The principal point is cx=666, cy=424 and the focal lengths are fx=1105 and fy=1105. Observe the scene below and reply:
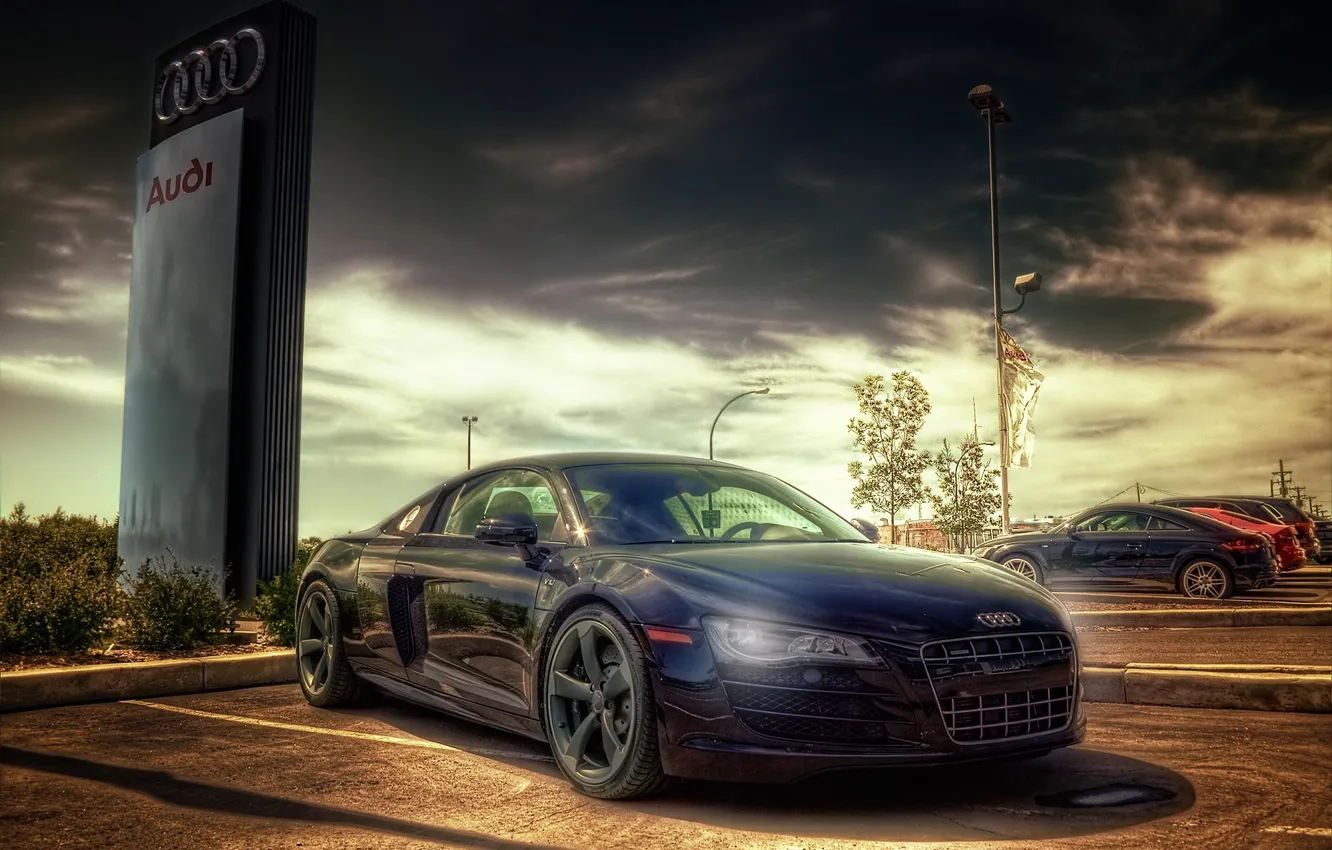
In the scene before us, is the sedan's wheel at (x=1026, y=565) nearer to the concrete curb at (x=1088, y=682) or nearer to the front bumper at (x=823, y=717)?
the concrete curb at (x=1088, y=682)

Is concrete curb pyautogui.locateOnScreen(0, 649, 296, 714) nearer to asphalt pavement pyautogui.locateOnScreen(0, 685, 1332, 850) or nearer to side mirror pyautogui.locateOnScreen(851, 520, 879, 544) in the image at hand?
asphalt pavement pyautogui.locateOnScreen(0, 685, 1332, 850)

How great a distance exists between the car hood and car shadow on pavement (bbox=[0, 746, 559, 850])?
116 cm

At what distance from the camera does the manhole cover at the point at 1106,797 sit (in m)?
4.11

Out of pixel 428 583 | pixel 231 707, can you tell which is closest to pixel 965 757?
pixel 428 583

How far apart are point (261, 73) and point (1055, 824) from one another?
1432cm

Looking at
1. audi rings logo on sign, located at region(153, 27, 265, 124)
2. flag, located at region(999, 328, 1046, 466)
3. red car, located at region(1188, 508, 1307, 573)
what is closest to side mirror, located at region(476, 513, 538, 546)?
audi rings logo on sign, located at region(153, 27, 265, 124)

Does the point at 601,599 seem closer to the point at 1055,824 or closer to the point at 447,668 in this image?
the point at 447,668

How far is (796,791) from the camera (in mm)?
4438

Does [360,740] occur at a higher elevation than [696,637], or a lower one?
lower

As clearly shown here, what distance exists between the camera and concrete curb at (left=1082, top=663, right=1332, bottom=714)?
19.6 ft

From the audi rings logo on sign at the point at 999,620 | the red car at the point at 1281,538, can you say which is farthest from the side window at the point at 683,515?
the red car at the point at 1281,538

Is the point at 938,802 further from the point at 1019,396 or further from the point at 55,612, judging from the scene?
the point at 1019,396

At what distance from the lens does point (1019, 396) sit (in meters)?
20.2

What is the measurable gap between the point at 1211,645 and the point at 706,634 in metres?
7.15
